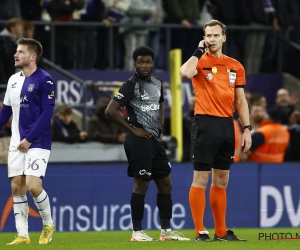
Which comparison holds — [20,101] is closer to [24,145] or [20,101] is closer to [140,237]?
[24,145]

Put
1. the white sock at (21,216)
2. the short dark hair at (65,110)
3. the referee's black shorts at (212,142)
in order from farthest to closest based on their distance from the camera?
1. the short dark hair at (65,110)
2. the white sock at (21,216)
3. the referee's black shorts at (212,142)

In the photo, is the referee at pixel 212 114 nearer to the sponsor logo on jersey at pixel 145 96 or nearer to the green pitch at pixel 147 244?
the green pitch at pixel 147 244

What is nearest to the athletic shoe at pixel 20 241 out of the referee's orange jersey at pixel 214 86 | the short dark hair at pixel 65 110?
the referee's orange jersey at pixel 214 86

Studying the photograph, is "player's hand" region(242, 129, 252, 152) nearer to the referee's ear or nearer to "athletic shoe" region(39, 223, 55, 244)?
"athletic shoe" region(39, 223, 55, 244)

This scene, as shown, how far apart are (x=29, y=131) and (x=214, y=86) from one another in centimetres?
202

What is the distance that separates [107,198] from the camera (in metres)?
15.3

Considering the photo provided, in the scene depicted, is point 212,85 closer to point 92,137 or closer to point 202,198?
point 202,198

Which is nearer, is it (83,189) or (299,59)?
(83,189)

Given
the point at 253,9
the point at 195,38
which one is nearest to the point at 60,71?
the point at 195,38

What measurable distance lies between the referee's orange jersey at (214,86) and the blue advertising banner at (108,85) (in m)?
6.17

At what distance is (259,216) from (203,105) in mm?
5031

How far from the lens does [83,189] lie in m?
15.2

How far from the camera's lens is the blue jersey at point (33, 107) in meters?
11.2

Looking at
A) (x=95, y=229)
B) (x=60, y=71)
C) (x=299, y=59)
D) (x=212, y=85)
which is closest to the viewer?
(x=212, y=85)
